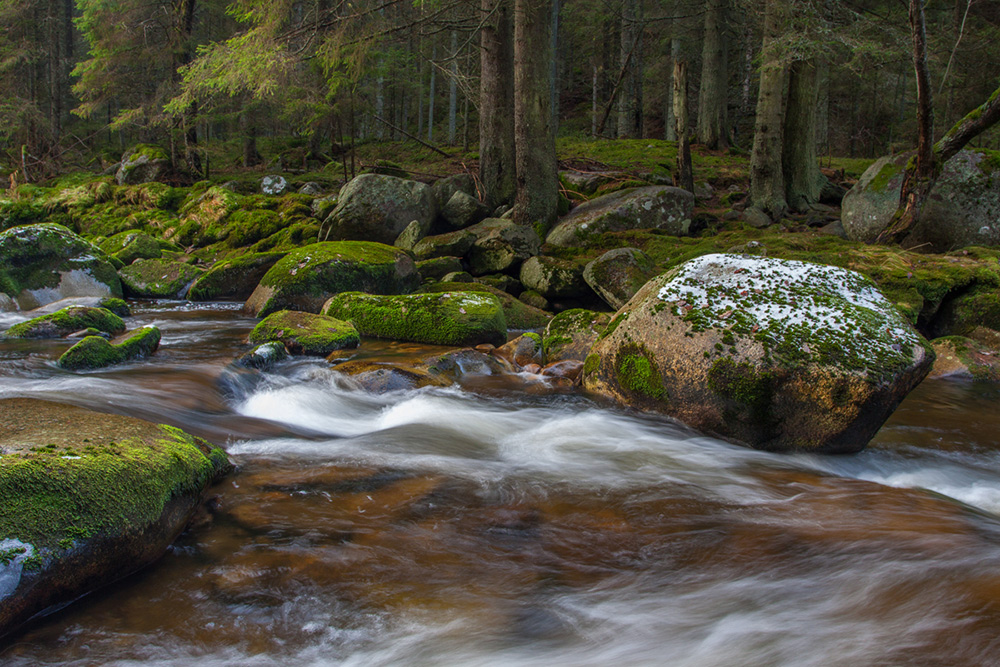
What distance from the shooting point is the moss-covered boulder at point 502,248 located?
34.8 feet

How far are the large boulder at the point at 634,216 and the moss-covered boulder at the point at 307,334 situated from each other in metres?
5.14

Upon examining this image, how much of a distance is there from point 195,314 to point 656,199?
8.11 metres

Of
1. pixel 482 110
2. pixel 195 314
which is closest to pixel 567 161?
pixel 482 110

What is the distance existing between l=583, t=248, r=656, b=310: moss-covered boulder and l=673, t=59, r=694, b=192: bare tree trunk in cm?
462

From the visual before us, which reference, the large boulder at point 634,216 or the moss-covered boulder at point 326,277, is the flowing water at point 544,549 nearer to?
the moss-covered boulder at point 326,277

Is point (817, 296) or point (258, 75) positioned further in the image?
point (258, 75)

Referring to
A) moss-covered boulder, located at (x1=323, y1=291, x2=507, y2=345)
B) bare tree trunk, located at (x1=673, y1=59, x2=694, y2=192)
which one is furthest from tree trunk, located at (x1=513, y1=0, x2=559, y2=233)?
moss-covered boulder, located at (x1=323, y1=291, x2=507, y2=345)

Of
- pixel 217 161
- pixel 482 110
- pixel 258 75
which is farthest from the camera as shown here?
pixel 217 161

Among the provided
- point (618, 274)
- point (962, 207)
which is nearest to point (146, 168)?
point (618, 274)

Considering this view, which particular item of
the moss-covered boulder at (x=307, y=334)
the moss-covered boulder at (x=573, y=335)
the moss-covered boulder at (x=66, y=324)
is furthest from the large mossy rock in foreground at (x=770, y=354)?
the moss-covered boulder at (x=66, y=324)

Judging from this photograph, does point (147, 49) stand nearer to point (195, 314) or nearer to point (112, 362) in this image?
point (195, 314)

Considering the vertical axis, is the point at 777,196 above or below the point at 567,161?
below

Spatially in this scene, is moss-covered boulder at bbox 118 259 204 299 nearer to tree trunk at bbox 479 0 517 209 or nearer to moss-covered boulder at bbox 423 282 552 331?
moss-covered boulder at bbox 423 282 552 331

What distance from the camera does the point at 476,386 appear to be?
6320 millimetres
